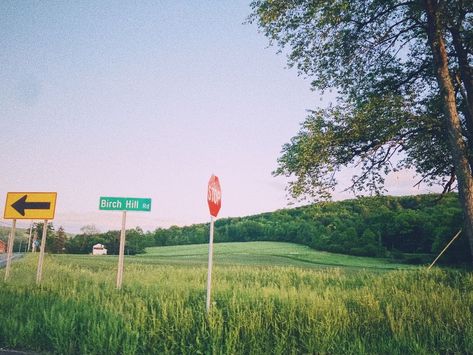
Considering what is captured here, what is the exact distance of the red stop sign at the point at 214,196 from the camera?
552 centimetres

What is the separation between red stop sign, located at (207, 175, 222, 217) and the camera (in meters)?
5.52

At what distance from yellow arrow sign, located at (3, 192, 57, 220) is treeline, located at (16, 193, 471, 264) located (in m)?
9.88

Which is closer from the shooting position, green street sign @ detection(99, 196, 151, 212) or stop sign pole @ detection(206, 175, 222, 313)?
stop sign pole @ detection(206, 175, 222, 313)

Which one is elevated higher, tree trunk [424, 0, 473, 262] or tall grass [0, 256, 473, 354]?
tree trunk [424, 0, 473, 262]

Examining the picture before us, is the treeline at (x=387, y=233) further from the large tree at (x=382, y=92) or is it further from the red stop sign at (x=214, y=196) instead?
the red stop sign at (x=214, y=196)

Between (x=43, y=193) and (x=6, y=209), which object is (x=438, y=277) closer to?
(x=43, y=193)

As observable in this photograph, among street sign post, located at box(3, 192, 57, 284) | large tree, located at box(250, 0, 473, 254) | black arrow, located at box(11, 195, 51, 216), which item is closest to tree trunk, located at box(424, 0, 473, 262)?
large tree, located at box(250, 0, 473, 254)

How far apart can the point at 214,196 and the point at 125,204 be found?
511cm

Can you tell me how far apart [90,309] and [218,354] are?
3241mm

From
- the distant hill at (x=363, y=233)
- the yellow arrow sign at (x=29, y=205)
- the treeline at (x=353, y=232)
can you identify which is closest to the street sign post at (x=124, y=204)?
the yellow arrow sign at (x=29, y=205)

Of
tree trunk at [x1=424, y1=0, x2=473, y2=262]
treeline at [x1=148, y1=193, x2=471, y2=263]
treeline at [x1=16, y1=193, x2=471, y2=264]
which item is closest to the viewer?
tree trunk at [x1=424, y1=0, x2=473, y2=262]

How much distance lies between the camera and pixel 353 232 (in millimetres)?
56000

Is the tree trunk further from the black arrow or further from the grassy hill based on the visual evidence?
the grassy hill

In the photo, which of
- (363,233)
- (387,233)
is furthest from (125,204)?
(387,233)
